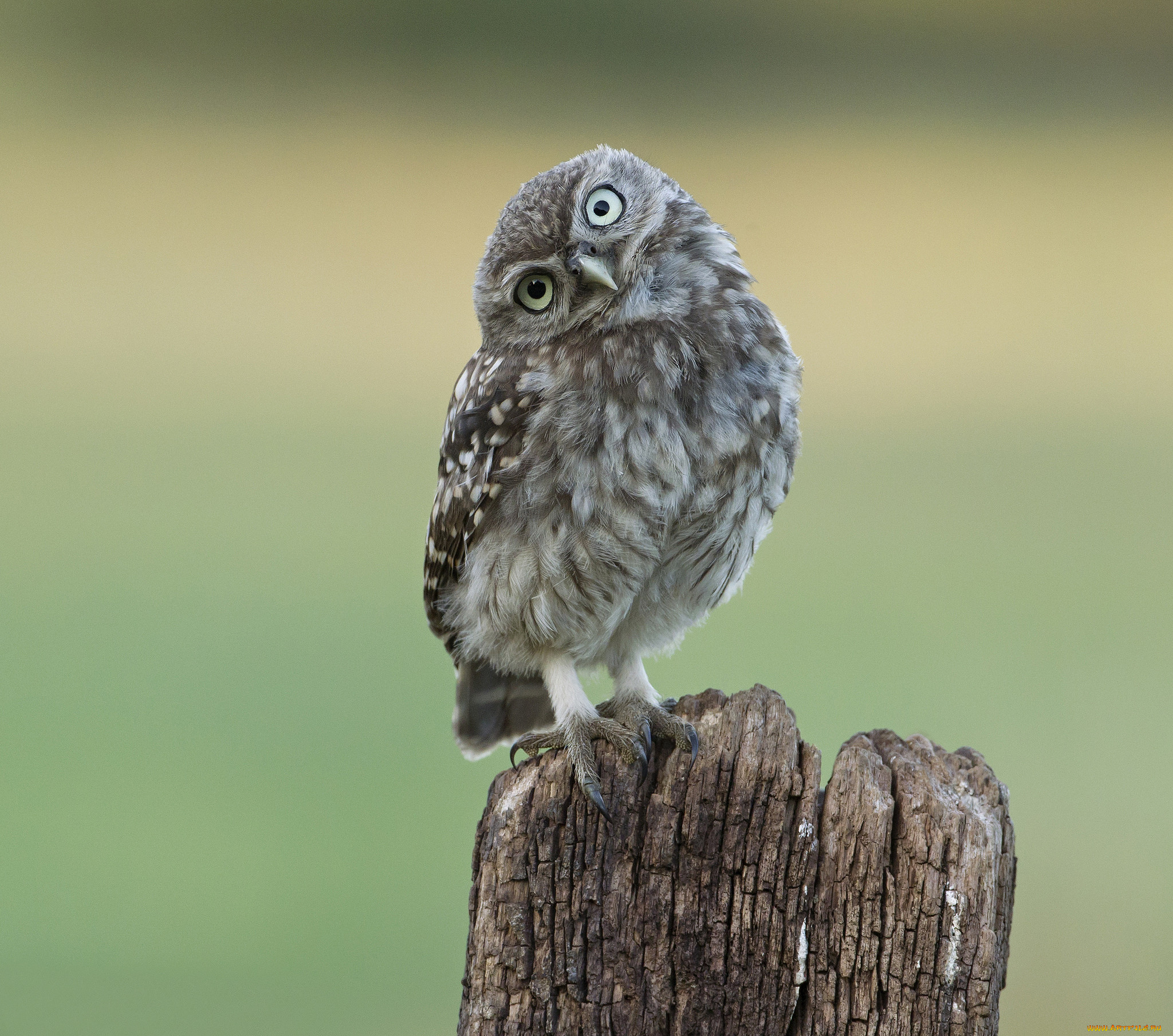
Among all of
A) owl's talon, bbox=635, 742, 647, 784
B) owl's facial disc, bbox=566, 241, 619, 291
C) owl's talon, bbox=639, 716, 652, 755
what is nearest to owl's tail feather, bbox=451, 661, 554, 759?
owl's talon, bbox=639, 716, 652, 755

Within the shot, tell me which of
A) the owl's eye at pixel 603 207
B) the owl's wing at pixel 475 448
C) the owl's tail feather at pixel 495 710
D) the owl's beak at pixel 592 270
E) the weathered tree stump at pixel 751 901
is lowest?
the weathered tree stump at pixel 751 901

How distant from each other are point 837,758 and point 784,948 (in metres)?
0.33

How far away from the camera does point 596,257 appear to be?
2.29m

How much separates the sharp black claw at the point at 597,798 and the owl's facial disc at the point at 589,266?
1.08 m

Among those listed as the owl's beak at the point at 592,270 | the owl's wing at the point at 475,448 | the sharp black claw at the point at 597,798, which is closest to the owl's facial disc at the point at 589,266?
the owl's beak at the point at 592,270

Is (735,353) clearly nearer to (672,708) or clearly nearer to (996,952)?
(672,708)

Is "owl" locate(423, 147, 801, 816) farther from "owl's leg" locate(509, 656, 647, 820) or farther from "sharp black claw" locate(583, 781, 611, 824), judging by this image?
"sharp black claw" locate(583, 781, 611, 824)

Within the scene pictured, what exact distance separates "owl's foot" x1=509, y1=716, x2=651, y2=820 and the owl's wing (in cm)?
50

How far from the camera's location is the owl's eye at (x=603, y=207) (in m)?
2.31

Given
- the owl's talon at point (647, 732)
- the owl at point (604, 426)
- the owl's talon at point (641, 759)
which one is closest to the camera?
the owl's talon at point (641, 759)

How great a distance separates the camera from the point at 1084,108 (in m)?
6.77

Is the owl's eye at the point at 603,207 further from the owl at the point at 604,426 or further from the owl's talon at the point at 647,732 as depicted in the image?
the owl's talon at the point at 647,732

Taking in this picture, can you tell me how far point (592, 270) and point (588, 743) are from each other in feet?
3.43

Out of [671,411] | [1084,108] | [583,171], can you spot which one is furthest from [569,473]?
[1084,108]
